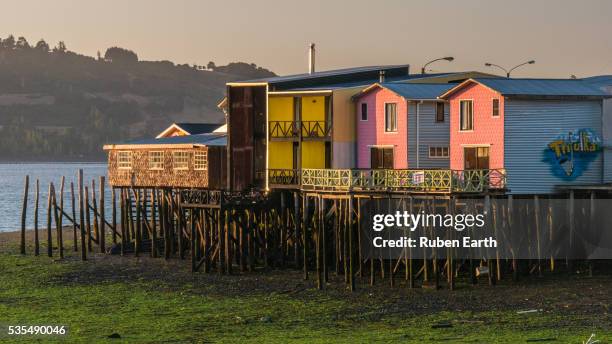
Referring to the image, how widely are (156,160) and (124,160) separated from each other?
3.36 meters

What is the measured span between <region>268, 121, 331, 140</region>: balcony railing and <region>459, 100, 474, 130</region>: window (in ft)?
25.2

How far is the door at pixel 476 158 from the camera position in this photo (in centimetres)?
5903


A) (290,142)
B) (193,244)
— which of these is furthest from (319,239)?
(290,142)

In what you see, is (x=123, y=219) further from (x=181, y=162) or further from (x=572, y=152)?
(x=572, y=152)

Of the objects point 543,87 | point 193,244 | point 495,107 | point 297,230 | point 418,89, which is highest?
point 418,89

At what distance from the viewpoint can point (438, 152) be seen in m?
61.8

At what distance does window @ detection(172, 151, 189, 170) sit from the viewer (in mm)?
69812

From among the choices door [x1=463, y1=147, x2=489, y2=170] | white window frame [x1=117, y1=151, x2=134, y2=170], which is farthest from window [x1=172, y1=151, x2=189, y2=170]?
door [x1=463, y1=147, x2=489, y2=170]

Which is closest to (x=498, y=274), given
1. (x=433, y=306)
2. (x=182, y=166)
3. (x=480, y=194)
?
(x=480, y=194)

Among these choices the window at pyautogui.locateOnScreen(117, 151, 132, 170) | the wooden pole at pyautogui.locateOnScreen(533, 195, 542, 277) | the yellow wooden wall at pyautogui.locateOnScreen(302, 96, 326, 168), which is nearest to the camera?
the wooden pole at pyautogui.locateOnScreen(533, 195, 542, 277)

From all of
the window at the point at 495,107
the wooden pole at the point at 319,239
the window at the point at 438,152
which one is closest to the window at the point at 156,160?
the wooden pole at the point at 319,239

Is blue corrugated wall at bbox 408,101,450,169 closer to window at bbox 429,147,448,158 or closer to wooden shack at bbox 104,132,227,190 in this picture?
window at bbox 429,147,448,158

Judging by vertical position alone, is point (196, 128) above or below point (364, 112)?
below

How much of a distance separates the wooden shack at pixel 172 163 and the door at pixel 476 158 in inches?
582
